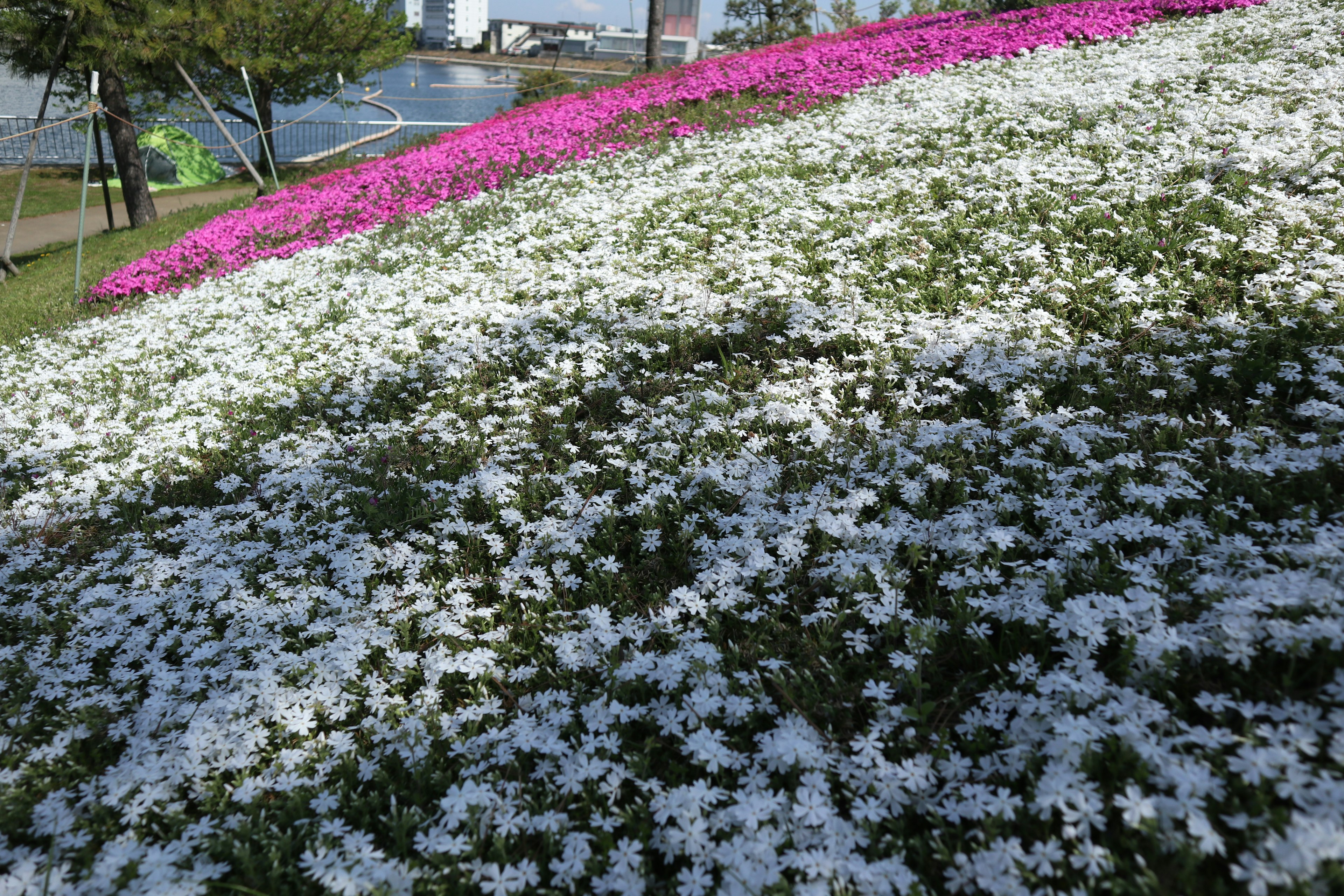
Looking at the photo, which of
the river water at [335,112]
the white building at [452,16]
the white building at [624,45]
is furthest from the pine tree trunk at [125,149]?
the white building at [452,16]

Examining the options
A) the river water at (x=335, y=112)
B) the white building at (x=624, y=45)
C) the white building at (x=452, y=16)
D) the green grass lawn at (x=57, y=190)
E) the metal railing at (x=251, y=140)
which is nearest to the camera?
the green grass lawn at (x=57, y=190)

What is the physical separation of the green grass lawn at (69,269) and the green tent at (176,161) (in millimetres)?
5656

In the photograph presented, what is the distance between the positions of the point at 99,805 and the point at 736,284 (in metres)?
5.40

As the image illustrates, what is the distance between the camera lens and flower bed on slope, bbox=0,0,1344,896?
2.32 m

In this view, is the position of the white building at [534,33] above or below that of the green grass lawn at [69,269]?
above

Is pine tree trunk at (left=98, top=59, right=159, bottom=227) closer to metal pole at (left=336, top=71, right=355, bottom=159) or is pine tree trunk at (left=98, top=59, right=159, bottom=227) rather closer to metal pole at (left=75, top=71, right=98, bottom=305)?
metal pole at (left=75, top=71, right=98, bottom=305)

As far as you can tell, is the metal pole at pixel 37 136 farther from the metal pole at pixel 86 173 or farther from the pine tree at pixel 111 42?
the metal pole at pixel 86 173

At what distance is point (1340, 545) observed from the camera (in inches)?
107

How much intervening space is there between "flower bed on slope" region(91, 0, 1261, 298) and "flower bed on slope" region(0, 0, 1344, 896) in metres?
4.19

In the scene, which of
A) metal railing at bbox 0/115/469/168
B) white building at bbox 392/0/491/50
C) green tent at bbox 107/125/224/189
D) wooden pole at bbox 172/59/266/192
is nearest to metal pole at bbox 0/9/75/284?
wooden pole at bbox 172/59/266/192

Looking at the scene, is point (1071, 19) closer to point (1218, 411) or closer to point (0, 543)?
point (1218, 411)

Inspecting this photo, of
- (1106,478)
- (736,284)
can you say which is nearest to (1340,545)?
(1106,478)

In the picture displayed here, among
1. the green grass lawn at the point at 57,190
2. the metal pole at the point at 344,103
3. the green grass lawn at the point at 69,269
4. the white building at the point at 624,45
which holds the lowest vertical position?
the green grass lawn at the point at 69,269

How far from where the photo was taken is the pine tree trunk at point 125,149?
14.6 metres
